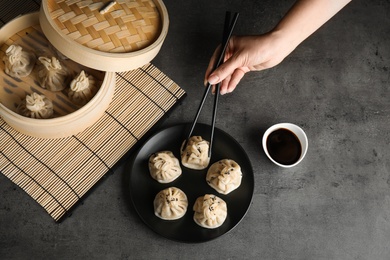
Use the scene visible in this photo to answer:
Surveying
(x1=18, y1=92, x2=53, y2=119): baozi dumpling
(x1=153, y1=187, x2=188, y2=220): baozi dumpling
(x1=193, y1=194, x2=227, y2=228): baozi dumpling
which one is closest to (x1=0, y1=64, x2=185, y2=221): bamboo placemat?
(x1=18, y1=92, x2=53, y2=119): baozi dumpling

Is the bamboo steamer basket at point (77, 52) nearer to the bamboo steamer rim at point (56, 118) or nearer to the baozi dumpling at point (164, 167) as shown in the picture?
the bamboo steamer rim at point (56, 118)

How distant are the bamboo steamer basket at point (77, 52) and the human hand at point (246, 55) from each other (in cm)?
29

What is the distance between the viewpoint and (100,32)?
1.58m

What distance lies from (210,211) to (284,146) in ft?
1.60

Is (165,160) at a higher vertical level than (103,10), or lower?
lower

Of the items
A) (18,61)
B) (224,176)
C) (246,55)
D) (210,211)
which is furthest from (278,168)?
(18,61)

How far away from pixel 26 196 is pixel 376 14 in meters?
1.99

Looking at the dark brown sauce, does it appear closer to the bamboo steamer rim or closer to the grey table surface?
the grey table surface

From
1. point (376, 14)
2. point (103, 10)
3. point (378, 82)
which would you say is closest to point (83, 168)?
point (103, 10)

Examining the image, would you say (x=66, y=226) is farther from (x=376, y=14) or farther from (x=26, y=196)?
(x=376, y=14)

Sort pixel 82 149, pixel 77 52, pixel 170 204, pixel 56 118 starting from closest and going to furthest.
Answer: pixel 77 52, pixel 56 118, pixel 170 204, pixel 82 149

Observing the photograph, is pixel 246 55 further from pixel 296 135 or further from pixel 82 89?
pixel 82 89

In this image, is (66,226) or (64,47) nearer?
(64,47)

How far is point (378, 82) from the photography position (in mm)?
2225
